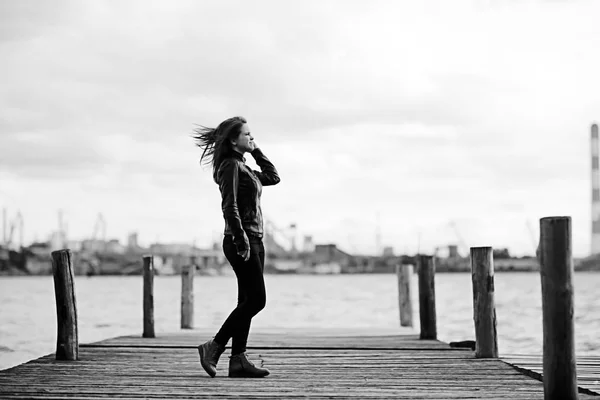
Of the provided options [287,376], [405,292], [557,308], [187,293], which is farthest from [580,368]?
[187,293]

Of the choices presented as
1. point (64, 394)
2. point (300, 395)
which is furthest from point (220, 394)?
point (64, 394)

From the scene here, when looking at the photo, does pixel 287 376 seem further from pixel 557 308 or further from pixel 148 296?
pixel 148 296

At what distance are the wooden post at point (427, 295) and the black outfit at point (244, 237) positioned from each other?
4.31 metres

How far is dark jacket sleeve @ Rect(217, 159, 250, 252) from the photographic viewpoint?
662 centimetres

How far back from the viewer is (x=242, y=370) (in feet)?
23.5

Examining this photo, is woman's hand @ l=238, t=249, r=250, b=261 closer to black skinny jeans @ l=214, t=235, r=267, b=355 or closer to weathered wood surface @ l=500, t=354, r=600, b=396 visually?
black skinny jeans @ l=214, t=235, r=267, b=355

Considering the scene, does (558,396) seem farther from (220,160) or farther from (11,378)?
(11,378)

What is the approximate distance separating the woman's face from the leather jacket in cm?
5

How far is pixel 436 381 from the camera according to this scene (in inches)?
273

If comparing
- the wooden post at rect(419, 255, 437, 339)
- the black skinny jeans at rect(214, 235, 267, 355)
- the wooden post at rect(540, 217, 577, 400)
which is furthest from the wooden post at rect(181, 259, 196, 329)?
the wooden post at rect(540, 217, 577, 400)

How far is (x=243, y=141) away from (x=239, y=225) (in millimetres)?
720

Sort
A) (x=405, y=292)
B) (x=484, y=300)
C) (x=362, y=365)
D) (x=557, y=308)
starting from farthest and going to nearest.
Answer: (x=405, y=292) < (x=484, y=300) < (x=362, y=365) < (x=557, y=308)

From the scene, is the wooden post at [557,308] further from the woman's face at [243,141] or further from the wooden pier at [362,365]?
the woman's face at [243,141]

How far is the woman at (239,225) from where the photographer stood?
6.75 meters
